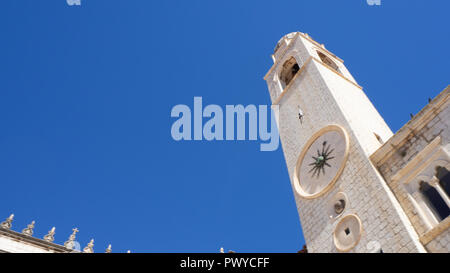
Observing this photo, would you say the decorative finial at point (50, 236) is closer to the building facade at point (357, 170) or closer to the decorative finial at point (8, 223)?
the decorative finial at point (8, 223)

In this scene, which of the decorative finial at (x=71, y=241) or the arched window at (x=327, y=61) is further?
the arched window at (x=327, y=61)

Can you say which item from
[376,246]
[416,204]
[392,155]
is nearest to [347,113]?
[392,155]

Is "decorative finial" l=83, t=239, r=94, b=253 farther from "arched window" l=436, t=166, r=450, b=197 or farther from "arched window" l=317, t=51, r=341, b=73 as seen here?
"arched window" l=317, t=51, r=341, b=73

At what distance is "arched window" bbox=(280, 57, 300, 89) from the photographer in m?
25.4

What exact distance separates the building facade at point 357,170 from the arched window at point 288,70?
4.25 meters

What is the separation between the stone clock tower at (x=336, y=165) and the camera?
463 inches

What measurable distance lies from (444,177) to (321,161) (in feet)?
18.4

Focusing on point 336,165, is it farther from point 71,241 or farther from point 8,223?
point 8,223

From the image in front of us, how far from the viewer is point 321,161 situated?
15930 mm

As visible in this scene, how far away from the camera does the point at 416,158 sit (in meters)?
11.9

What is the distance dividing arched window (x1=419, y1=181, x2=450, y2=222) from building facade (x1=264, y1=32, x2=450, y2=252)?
0.11ft

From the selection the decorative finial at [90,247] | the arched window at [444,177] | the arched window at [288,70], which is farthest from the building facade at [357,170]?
the decorative finial at [90,247]
